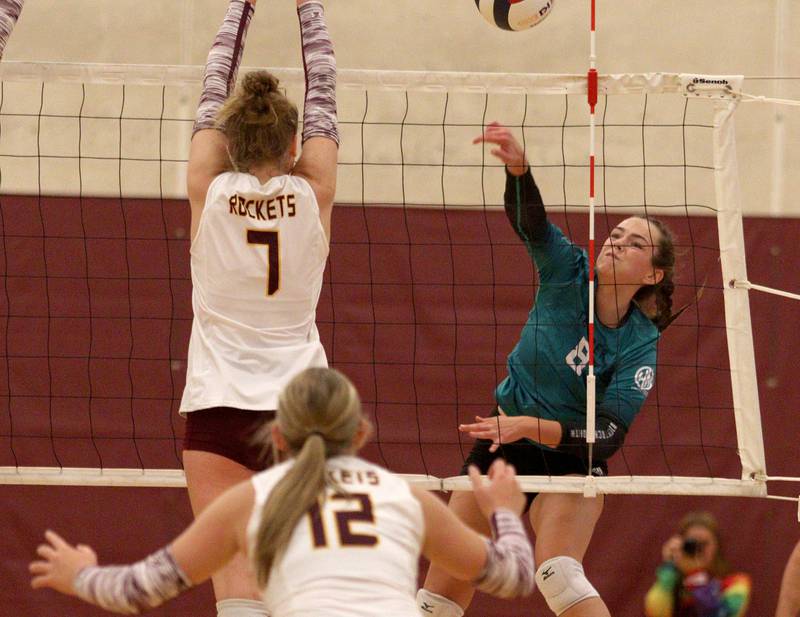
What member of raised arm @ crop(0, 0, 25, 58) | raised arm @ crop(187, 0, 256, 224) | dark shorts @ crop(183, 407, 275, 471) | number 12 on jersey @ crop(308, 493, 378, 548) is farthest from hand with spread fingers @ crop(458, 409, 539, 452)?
raised arm @ crop(0, 0, 25, 58)

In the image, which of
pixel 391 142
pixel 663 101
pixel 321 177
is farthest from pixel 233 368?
pixel 663 101

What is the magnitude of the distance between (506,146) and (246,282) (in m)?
1.19

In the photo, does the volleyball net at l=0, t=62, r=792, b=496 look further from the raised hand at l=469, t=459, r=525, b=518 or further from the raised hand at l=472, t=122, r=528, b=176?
the raised hand at l=469, t=459, r=525, b=518

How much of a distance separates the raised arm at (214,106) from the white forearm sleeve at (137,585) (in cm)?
142

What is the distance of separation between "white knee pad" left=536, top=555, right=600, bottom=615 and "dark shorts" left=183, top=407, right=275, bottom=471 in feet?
4.34

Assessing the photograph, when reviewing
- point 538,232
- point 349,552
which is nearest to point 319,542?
point 349,552

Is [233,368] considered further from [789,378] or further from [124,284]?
[789,378]

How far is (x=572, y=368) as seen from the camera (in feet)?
16.0

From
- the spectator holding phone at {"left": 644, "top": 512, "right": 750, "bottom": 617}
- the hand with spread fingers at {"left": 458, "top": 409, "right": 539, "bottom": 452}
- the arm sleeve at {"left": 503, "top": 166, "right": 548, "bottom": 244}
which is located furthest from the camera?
the spectator holding phone at {"left": 644, "top": 512, "right": 750, "bottom": 617}

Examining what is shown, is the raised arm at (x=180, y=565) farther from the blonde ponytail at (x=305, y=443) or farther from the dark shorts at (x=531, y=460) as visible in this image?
the dark shorts at (x=531, y=460)

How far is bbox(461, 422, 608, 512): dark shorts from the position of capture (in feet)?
16.0

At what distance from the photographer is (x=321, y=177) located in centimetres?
390

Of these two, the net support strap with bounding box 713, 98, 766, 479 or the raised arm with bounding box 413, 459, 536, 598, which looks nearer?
the raised arm with bounding box 413, 459, 536, 598

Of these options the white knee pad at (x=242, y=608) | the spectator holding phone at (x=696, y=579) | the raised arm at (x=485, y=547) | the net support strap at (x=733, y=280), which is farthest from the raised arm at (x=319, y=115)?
the spectator holding phone at (x=696, y=579)
